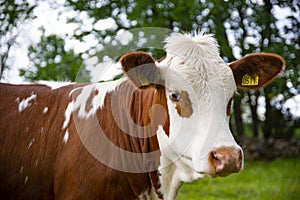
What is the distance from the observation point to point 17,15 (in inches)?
323

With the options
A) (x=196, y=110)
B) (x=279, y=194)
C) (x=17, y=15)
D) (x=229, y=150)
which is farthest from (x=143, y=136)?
(x=17, y=15)

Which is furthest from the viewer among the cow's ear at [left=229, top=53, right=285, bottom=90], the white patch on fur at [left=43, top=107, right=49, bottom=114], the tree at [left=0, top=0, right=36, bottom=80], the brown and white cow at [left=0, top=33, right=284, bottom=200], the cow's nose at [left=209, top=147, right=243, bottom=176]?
the tree at [left=0, top=0, right=36, bottom=80]

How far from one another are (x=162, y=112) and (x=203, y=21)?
5.18m

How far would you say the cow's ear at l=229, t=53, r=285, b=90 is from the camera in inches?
146

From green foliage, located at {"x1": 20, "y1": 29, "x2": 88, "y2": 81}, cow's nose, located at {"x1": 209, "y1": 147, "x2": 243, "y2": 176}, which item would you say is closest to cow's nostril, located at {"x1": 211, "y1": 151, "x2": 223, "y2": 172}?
cow's nose, located at {"x1": 209, "y1": 147, "x2": 243, "y2": 176}

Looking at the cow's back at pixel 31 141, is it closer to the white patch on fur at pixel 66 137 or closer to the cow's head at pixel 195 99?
the white patch on fur at pixel 66 137

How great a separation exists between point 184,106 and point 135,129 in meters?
0.54

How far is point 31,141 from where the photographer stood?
3936 mm

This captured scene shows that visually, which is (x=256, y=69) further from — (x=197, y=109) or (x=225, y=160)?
(x=225, y=160)

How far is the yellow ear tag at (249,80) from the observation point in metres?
3.76

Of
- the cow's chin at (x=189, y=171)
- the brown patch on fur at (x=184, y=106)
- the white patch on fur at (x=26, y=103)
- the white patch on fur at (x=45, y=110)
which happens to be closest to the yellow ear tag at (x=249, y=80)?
the brown patch on fur at (x=184, y=106)

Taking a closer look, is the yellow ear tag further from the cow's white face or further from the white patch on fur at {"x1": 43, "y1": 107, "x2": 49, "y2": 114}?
the white patch on fur at {"x1": 43, "y1": 107, "x2": 49, "y2": 114}

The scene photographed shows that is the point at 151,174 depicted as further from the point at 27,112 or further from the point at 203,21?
the point at 203,21

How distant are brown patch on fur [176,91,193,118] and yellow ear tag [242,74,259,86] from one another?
674mm
